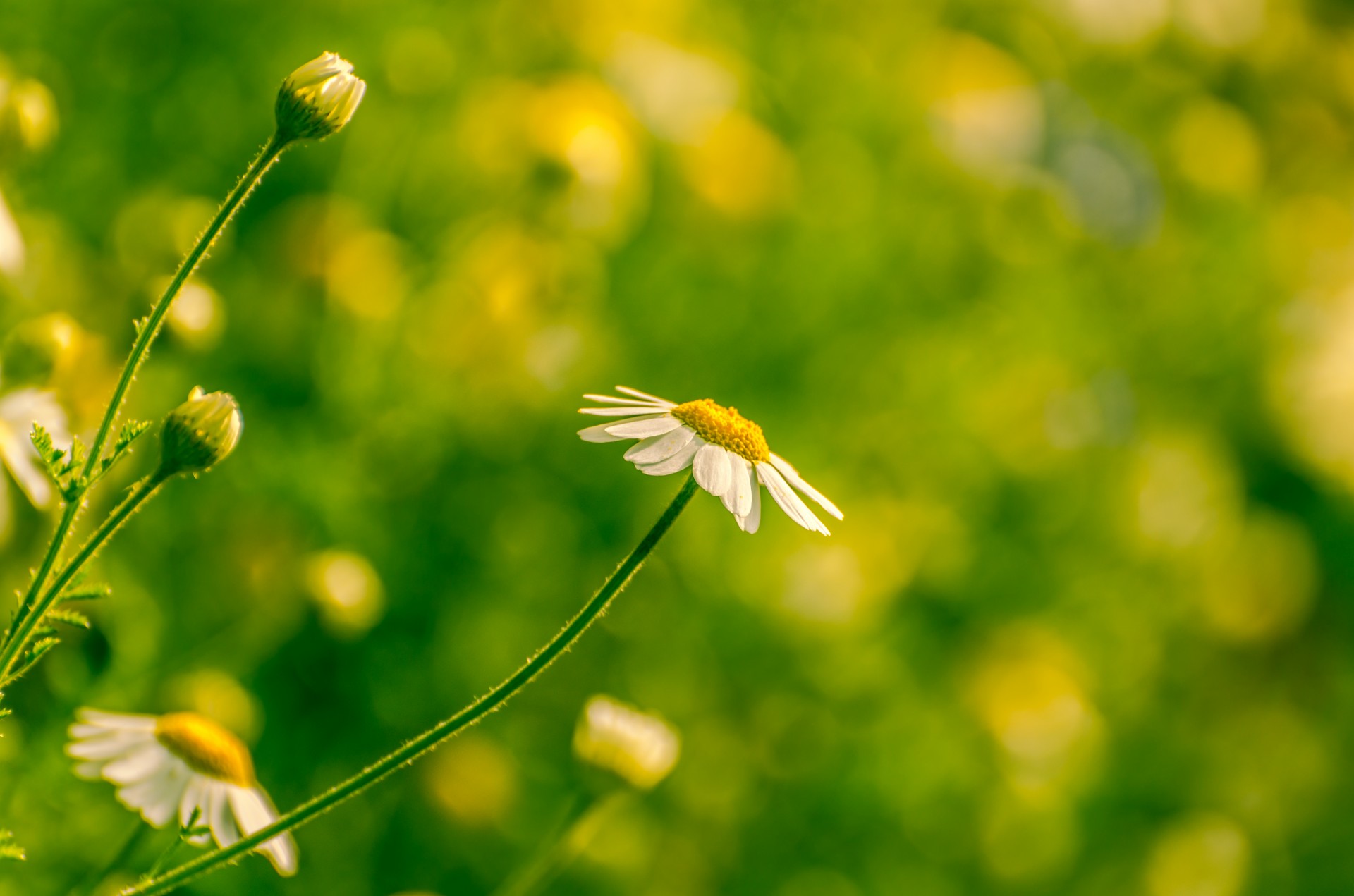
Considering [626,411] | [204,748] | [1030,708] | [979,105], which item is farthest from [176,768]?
[979,105]

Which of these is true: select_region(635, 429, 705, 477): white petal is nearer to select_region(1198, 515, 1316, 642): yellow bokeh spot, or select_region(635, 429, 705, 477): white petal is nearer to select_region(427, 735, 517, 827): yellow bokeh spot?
select_region(427, 735, 517, 827): yellow bokeh spot

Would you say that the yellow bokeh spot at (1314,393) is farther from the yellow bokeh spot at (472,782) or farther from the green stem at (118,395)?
the green stem at (118,395)

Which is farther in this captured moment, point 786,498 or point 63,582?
point 786,498

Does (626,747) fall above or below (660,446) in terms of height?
below

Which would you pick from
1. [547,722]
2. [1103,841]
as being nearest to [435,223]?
[547,722]

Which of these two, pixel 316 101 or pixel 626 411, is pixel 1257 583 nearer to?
pixel 626 411

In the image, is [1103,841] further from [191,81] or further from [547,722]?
[191,81]

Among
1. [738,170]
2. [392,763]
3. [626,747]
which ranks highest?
[738,170]
